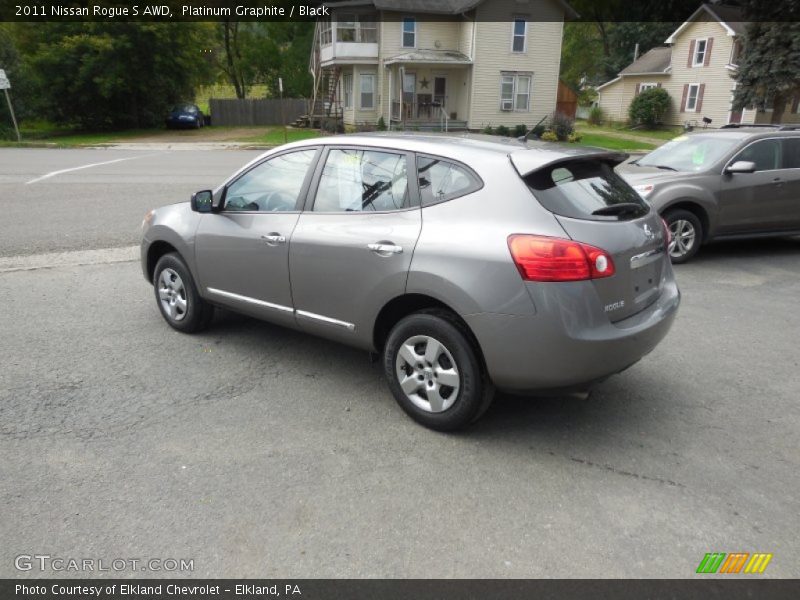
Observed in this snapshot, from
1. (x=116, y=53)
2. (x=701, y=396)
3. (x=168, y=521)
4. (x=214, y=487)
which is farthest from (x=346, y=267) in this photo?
(x=116, y=53)

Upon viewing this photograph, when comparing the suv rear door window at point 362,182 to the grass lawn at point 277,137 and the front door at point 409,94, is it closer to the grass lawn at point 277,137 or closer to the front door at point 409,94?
the grass lawn at point 277,137

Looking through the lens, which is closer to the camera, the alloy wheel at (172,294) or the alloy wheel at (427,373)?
the alloy wheel at (427,373)

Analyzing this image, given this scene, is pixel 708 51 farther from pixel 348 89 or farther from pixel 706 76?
pixel 348 89

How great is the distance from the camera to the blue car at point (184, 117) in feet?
120

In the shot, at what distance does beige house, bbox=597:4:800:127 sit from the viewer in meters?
36.2

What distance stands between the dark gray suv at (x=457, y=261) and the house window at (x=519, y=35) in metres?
32.2

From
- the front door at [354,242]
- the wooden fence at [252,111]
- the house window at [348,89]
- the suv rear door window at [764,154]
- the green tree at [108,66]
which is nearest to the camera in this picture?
the front door at [354,242]

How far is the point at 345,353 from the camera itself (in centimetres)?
503

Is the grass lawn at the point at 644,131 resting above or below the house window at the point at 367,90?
below

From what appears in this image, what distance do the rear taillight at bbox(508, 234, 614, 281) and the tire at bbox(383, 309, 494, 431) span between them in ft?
1.76

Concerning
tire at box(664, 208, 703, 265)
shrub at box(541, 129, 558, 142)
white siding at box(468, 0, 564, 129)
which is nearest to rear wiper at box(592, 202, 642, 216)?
tire at box(664, 208, 703, 265)

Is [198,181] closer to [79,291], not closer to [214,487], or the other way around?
[79,291]

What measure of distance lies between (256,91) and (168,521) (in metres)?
67.2

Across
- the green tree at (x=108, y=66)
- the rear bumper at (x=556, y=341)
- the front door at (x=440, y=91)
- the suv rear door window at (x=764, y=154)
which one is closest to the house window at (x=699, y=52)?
the front door at (x=440, y=91)
